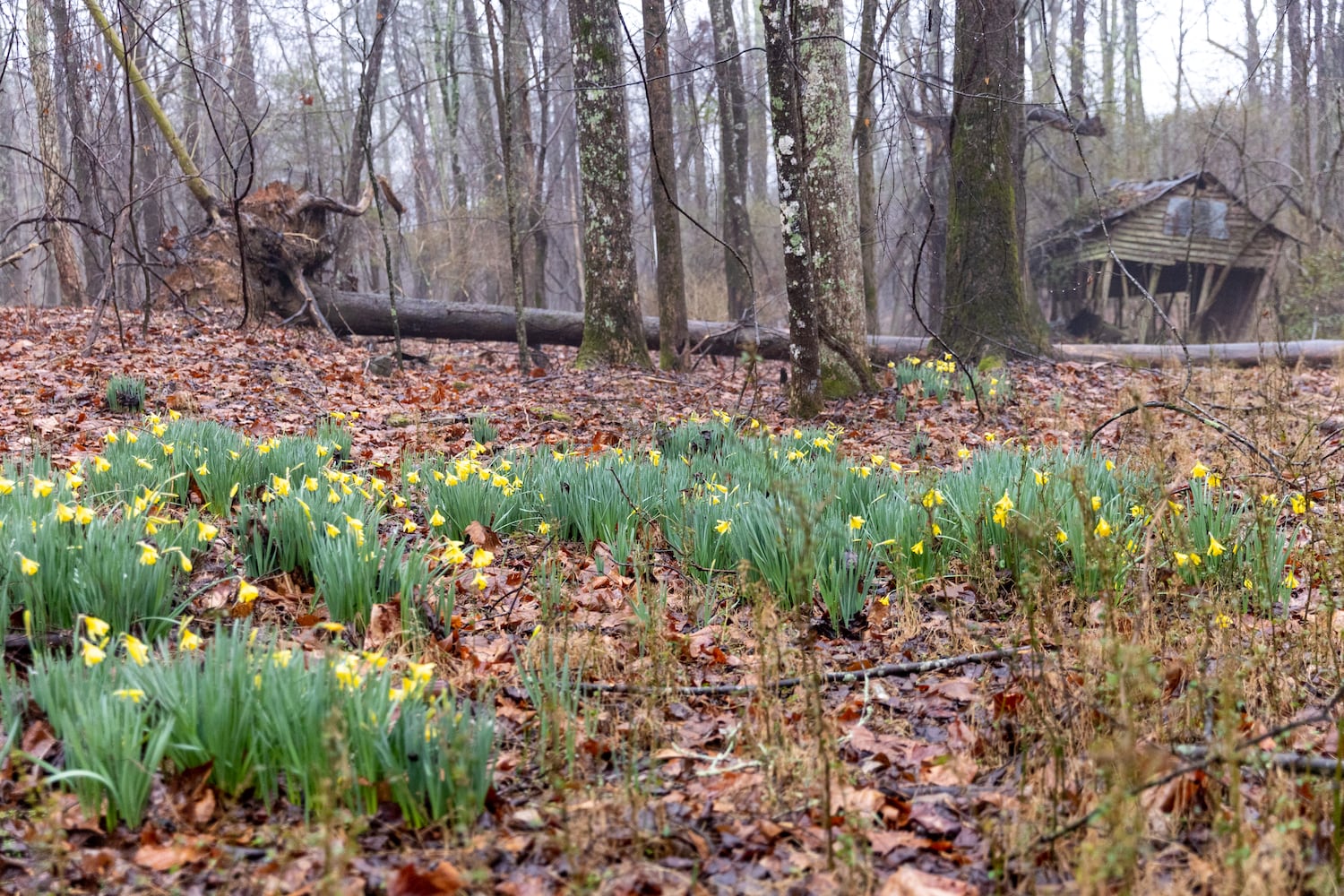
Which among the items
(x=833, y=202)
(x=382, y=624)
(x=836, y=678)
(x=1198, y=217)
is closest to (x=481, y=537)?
(x=382, y=624)

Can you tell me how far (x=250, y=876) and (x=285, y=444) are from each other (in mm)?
3012

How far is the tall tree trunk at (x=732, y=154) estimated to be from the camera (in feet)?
49.2

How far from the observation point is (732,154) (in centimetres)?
1528

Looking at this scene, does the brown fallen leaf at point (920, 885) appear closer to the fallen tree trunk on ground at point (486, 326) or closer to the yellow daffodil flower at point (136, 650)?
the yellow daffodil flower at point (136, 650)

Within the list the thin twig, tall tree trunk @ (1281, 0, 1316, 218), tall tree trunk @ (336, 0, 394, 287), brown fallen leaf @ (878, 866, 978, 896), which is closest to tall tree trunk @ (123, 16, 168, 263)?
tall tree trunk @ (336, 0, 394, 287)

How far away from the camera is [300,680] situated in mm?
1903

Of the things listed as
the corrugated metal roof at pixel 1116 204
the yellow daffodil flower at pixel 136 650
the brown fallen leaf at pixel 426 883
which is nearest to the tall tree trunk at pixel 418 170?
the corrugated metal roof at pixel 1116 204

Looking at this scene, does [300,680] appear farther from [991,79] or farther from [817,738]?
[991,79]

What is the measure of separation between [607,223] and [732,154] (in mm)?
6986

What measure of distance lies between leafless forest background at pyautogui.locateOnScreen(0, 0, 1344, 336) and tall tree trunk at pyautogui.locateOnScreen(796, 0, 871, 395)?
3.80 meters

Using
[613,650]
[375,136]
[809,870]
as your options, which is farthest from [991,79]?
[375,136]

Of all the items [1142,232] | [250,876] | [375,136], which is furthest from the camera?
[375,136]

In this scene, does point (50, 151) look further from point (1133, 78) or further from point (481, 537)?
point (1133, 78)

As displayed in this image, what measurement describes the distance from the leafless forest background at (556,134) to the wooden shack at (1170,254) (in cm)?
78
